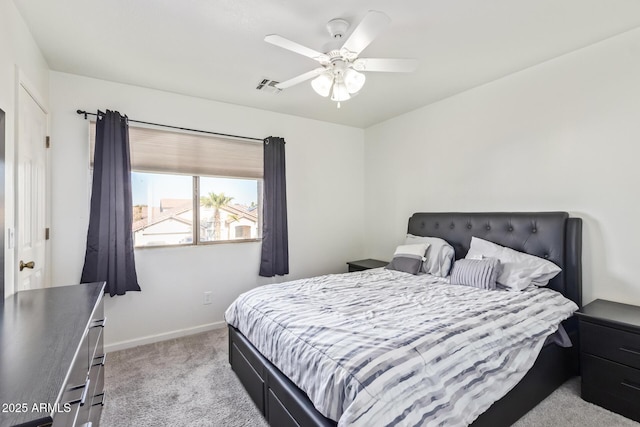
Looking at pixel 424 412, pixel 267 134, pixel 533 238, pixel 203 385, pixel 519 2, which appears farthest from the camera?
pixel 267 134

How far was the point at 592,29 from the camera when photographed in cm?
213

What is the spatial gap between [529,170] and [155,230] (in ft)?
12.3

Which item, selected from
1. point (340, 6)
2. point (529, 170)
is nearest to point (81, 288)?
point (340, 6)

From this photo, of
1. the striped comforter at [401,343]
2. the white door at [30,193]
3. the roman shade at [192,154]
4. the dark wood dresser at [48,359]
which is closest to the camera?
the dark wood dresser at [48,359]

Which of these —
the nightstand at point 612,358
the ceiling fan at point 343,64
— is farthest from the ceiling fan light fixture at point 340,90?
the nightstand at point 612,358

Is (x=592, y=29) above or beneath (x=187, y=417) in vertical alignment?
above

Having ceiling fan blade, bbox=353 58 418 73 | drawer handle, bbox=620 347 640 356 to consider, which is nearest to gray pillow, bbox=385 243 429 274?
drawer handle, bbox=620 347 640 356

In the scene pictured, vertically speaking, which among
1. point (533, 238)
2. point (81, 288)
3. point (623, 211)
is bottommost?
point (81, 288)

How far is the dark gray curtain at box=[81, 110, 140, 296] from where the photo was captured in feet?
8.87

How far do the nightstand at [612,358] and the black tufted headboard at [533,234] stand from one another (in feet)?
1.14

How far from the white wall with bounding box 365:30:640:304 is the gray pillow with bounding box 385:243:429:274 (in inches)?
25.9

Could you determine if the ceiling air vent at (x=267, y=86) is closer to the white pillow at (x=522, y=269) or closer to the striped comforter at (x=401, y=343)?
the striped comforter at (x=401, y=343)

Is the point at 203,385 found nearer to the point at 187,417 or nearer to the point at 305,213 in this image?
the point at 187,417

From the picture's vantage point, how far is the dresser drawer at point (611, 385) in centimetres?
182
